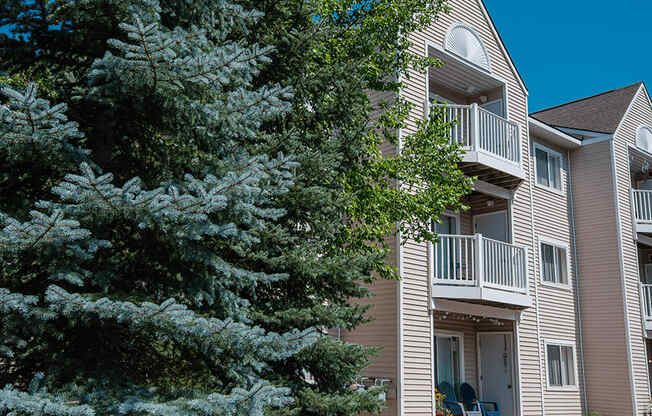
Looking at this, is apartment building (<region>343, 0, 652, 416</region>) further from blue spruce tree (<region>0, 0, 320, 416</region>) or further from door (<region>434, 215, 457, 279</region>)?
blue spruce tree (<region>0, 0, 320, 416</region>)

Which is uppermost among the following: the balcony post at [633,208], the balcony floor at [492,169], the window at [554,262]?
the balcony post at [633,208]

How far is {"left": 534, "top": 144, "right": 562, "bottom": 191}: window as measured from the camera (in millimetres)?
19266

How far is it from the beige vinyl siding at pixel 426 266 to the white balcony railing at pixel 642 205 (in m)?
6.06

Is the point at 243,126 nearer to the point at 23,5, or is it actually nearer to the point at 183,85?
the point at 183,85

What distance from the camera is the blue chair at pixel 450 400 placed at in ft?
46.0

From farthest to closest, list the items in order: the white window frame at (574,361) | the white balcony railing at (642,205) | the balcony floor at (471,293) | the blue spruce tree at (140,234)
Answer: the white balcony railing at (642,205) < the white window frame at (574,361) < the balcony floor at (471,293) < the blue spruce tree at (140,234)

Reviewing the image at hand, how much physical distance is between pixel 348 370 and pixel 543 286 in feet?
41.5

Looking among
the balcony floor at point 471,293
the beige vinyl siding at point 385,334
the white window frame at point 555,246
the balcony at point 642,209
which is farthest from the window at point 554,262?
the beige vinyl siding at point 385,334

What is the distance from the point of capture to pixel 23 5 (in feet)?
19.0

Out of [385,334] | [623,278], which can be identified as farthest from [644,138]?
[385,334]

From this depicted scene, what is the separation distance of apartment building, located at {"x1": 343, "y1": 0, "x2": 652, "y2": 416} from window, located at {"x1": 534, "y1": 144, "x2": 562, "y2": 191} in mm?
39

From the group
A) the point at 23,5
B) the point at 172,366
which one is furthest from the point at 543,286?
the point at 23,5

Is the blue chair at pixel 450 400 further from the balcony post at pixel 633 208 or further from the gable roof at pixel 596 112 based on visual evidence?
the gable roof at pixel 596 112

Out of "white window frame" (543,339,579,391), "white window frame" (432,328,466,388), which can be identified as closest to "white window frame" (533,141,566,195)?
"white window frame" (543,339,579,391)
